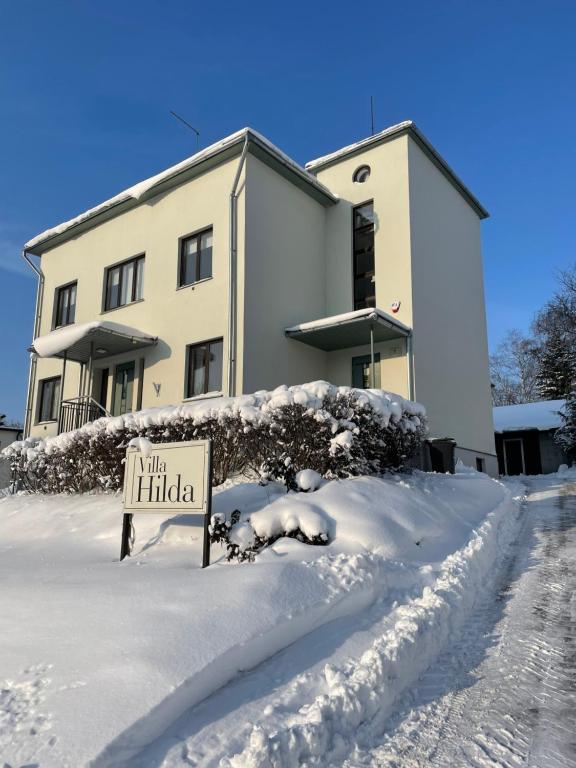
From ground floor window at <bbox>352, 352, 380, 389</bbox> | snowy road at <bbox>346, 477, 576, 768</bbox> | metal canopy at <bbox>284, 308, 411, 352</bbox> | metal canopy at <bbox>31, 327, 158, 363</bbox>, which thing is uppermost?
metal canopy at <bbox>284, 308, 411, 352</bbox>

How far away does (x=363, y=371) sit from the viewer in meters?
14.6

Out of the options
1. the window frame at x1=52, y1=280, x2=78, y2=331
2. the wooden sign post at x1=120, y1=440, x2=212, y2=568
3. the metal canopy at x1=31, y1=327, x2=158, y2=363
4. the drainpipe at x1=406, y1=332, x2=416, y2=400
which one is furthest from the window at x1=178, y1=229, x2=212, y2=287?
the wooden sign post at x1=120, y1=440, x2=212, y2=568

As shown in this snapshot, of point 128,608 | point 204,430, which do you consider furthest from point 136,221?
point 128,608

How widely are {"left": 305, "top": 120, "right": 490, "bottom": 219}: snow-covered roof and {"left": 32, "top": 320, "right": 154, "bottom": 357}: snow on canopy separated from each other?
7.38 metres

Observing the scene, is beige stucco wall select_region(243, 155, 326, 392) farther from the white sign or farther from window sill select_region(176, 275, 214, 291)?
the white sign

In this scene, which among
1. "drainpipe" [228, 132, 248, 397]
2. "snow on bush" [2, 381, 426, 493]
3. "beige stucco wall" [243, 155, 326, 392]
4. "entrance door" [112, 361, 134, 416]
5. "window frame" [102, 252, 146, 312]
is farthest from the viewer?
"window frame" [102, 252, 146, 312]

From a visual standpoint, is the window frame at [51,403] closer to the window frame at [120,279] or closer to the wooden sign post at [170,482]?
the window frame at [120,279]

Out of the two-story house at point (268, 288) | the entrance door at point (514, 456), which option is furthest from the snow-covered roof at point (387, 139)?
the entrance door at point (514, 456)

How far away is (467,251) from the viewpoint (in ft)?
59.8

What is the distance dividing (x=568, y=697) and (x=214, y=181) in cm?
1322

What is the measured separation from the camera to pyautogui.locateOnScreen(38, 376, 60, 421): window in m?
17.3

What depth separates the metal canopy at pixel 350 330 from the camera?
12445 mm

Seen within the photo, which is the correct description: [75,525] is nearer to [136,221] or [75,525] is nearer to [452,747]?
[452,747]

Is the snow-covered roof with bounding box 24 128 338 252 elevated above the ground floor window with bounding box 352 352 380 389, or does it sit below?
above
